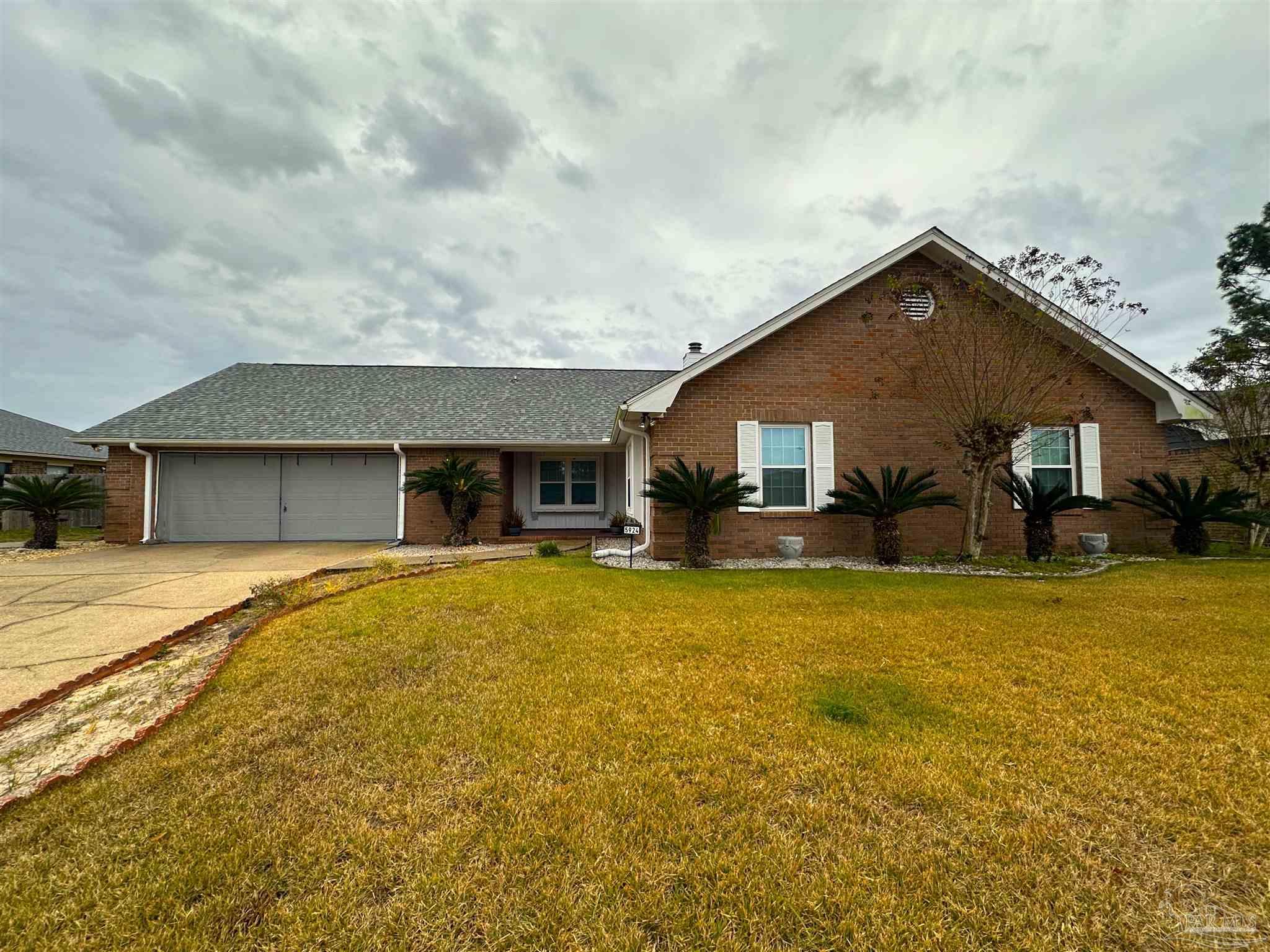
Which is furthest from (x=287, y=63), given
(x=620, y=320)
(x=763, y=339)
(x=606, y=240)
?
(x=620, y=320)

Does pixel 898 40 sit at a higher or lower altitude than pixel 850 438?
higher

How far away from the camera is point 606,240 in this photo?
15805 millimetres

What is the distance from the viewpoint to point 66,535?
14938mm

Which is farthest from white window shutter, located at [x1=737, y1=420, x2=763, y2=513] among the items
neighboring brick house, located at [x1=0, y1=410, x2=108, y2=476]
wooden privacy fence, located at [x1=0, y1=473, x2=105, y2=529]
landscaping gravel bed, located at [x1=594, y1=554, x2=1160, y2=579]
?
neighboring brick house, located at [x1=0, y1=410, x2=108, y2=476]

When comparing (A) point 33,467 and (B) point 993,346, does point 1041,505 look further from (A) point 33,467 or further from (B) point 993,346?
(A) point 33,467

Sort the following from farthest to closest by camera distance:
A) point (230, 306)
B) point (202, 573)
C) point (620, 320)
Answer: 1. point (620, 320)
2. point (230, 306)
3. point (202, 573)

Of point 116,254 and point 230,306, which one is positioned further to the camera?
point 230,306

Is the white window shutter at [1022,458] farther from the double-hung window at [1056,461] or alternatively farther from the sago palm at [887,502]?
the sago palm at [887,502]

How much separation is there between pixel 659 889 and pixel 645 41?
42.6ft

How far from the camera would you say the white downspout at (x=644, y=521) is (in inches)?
371

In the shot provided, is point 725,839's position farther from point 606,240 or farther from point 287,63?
point 606,240

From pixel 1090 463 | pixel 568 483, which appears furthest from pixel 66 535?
pixel 1090 463

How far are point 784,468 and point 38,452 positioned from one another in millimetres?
25456

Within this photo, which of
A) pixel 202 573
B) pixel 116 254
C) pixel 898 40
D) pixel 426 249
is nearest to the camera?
pixel 202 573
